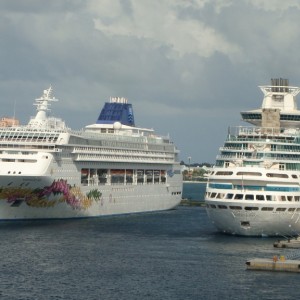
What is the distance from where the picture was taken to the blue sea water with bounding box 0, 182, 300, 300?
57.0m

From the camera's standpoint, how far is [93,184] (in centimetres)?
10525

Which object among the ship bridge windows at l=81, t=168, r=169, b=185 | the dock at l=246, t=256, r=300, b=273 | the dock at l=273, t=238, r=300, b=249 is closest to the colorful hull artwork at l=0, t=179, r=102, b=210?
the ship bridge windows at l=81, t=168, r=169, b=185

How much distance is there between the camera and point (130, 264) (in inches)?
2625

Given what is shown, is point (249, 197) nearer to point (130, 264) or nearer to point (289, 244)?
point (289, 244)

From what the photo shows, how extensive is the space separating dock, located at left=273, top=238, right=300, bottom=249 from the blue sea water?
1167 millimetres

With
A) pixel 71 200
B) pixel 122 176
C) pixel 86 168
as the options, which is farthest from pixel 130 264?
pixel 122 176

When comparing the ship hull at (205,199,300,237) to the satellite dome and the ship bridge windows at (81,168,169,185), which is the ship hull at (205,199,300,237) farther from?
the satellite dome

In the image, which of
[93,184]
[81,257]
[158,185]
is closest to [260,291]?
[81,257]

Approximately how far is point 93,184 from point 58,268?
40.9m

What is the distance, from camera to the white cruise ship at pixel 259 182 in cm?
7938

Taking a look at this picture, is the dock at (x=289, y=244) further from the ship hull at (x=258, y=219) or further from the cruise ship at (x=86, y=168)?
the cruise ship at (x=86, y=168)

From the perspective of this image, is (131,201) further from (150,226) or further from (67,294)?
(67,294)

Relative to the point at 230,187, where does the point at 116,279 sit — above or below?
below

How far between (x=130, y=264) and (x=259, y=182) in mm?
17542
